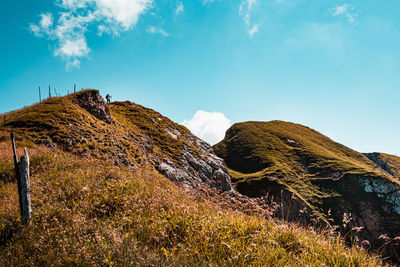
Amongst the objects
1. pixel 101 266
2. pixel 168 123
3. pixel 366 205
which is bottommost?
pixel 366 205

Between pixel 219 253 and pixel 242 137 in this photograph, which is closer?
pixel 219 253

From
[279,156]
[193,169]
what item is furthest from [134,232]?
[279,156]

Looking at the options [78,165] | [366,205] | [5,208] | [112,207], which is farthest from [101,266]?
[366,205]

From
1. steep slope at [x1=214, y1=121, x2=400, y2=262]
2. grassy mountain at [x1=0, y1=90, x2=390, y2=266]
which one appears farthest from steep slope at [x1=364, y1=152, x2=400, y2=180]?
grassy mountain at [x1=0, y1=90, x2=390, y2=266]

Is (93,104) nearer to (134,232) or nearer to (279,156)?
(134,232)

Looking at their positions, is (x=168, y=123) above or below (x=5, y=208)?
above

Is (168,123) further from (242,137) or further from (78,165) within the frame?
(242,137)

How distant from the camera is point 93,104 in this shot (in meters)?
27.5

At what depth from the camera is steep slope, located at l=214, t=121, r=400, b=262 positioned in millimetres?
52188

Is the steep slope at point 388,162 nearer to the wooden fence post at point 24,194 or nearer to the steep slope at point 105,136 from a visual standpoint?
the steep slope at point 105,136

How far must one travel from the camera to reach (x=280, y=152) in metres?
87.2

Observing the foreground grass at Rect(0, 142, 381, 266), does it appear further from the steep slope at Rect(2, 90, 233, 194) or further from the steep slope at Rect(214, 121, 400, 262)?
the steep slope at Rect(214, 121, 400, 262)

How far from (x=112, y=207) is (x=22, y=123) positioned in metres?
20.2

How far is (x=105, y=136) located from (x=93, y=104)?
8.33 m
